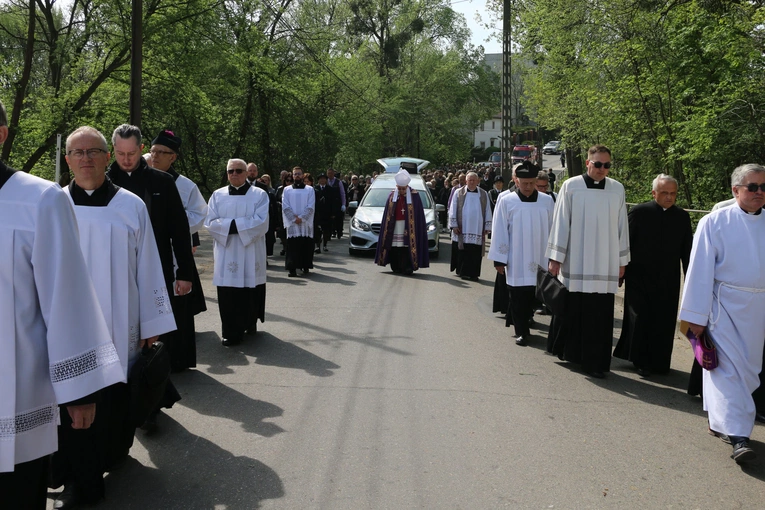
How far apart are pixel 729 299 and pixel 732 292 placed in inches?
2.1

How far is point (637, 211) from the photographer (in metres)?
7.89

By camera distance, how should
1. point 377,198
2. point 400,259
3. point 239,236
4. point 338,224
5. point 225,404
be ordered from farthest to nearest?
point 338,224
point 377,198
point 400,259
point 239,236
point 225,404

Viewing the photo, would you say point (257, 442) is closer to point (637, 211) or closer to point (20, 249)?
point (20, 249)

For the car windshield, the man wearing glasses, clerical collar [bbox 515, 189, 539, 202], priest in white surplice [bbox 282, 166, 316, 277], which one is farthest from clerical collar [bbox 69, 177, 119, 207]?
the car windshield

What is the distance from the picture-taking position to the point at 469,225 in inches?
576

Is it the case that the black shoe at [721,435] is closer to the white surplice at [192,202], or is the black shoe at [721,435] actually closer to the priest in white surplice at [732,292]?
the priest in white surplice at [732,292]

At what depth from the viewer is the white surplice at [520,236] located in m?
9.23

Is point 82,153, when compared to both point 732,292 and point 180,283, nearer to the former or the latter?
point 180,283

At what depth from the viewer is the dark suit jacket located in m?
5.77

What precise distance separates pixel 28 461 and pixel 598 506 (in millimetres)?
2965

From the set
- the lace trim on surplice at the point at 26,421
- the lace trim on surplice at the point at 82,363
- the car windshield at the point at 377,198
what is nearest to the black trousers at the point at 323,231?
the car windshield at the point at 377,198

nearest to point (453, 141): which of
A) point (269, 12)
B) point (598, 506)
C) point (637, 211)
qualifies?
point (269, 12)

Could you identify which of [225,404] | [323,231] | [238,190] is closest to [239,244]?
[238,190]

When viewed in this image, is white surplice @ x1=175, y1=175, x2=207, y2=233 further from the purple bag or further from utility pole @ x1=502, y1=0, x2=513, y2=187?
utility pole @ x1=502, y1=0, x2=513, y2=187
